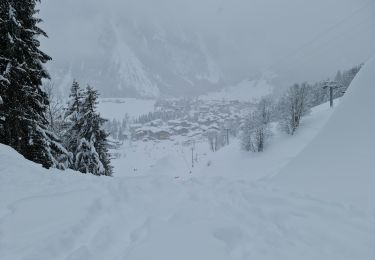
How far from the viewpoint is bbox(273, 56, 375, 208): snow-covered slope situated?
7347 millimetres

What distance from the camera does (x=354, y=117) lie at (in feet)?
31.8

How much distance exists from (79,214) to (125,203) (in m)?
1.44

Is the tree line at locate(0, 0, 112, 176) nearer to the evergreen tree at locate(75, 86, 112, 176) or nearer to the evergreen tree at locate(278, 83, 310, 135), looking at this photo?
the evergreen tree at locate(75, 86, 112, 176)

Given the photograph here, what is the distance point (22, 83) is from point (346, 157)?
44.6 ft

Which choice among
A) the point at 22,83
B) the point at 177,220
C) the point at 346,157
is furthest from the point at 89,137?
the point at 346,157

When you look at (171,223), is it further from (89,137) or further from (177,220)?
(89,137)

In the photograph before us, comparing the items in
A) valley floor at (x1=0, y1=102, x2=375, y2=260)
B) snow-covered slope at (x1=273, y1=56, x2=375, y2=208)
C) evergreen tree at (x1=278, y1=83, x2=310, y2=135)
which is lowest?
valley floor at (x1=0, y1=102, x2=375, y2=260)

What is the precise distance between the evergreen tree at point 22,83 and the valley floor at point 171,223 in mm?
3878

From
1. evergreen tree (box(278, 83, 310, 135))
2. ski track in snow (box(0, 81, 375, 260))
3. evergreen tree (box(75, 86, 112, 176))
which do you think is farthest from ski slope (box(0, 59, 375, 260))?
evergreen tree (box(278, 83, 310, 135))

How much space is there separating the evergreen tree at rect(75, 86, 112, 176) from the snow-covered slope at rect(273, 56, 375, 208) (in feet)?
51.5

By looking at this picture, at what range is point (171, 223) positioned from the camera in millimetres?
5219

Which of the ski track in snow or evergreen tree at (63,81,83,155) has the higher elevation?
evergreen tree at (63,81,83,155)

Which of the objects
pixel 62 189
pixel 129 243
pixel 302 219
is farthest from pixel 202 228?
pixel 62 189

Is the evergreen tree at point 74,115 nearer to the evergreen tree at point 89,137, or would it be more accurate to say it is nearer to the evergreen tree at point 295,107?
the evergreen tree at point 89,137
